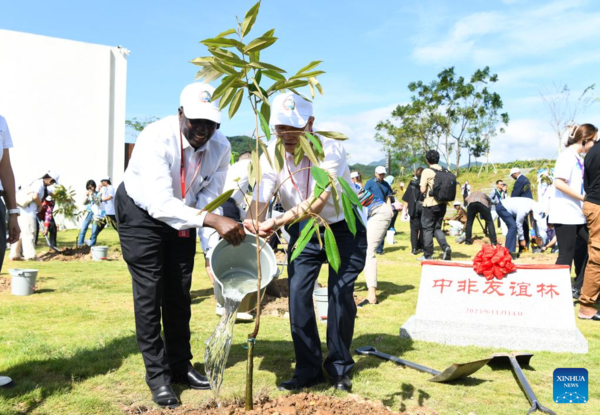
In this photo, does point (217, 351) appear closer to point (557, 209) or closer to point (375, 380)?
point (375, 380)

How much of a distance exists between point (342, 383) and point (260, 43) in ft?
7.47

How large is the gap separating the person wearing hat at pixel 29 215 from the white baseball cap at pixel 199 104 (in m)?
8.34

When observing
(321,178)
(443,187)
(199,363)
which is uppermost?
(443,187)

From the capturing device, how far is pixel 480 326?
4773mm

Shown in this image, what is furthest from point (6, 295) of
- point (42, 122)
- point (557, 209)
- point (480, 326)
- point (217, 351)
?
point (42, 122)

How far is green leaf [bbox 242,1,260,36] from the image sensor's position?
7.25 feet

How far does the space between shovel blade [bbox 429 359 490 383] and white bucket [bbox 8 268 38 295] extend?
220 inches

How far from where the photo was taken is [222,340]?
2.90m

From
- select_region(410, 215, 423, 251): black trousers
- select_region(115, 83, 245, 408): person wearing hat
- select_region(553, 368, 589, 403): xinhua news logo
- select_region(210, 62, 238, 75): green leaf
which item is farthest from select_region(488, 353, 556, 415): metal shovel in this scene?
select_region(410, 215, 423, 251): black trousers

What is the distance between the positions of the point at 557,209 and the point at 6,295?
6.99 meters

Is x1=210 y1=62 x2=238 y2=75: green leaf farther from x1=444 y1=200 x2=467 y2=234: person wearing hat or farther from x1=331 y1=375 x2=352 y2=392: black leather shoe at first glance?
x1=444 y1=200 x2=467 y2=234: person wearing hat

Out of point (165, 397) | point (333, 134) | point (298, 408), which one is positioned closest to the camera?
point (333, 134)

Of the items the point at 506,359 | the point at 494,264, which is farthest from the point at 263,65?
the point at 494,264

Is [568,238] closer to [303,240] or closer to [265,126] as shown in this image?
[303,240]
